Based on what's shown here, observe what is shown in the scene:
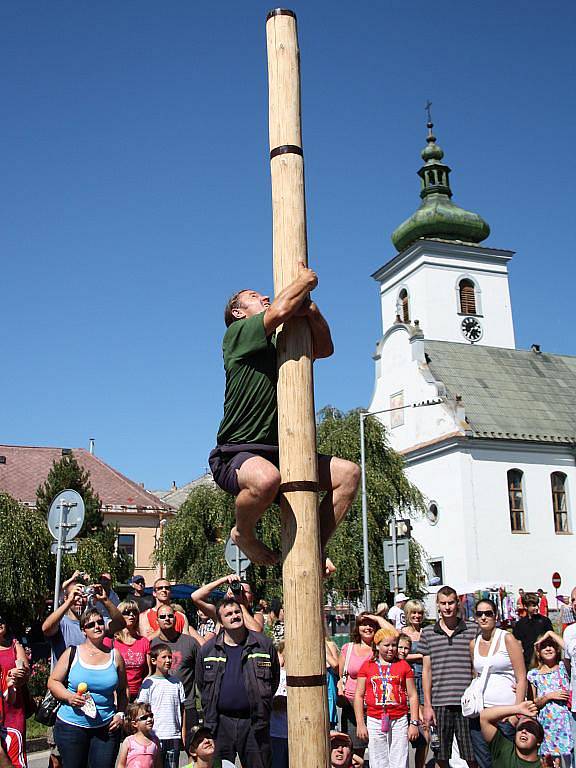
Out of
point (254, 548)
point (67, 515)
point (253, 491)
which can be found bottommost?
point (254, 548)

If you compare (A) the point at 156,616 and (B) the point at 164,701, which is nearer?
(B) the point at 164,701

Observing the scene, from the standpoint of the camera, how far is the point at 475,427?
132 ft

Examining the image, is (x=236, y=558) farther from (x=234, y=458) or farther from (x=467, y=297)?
(x=467, y=297)

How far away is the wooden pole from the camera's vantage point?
10.9 ft

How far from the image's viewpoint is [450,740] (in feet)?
26.2

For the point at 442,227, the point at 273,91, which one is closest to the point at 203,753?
the point at 273,91

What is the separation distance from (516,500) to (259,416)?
3844 cm

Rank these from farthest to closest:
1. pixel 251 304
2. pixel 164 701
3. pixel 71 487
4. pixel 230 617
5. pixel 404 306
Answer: pixel 404 306 → pixel 71 487 → pixel 164 701 → pixel 230 617 → pixel 251 304

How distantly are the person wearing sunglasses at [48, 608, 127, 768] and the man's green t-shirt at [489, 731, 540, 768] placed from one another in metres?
3.09

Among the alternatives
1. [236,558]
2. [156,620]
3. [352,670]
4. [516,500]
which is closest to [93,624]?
[156,620]

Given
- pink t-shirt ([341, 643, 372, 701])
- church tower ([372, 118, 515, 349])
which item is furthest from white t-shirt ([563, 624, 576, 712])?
church tower ([372, 118, 515, 349])

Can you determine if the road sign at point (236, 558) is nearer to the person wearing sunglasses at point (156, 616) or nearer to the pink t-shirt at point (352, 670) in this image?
the person wearing sunglasses at point (156, 616)

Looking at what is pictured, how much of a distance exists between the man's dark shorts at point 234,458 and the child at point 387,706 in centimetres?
482

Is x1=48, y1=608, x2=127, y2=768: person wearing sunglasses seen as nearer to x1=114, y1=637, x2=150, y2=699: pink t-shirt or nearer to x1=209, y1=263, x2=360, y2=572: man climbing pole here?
x1=114, y1=637, x2=150, y2=699: pink t-shirt
